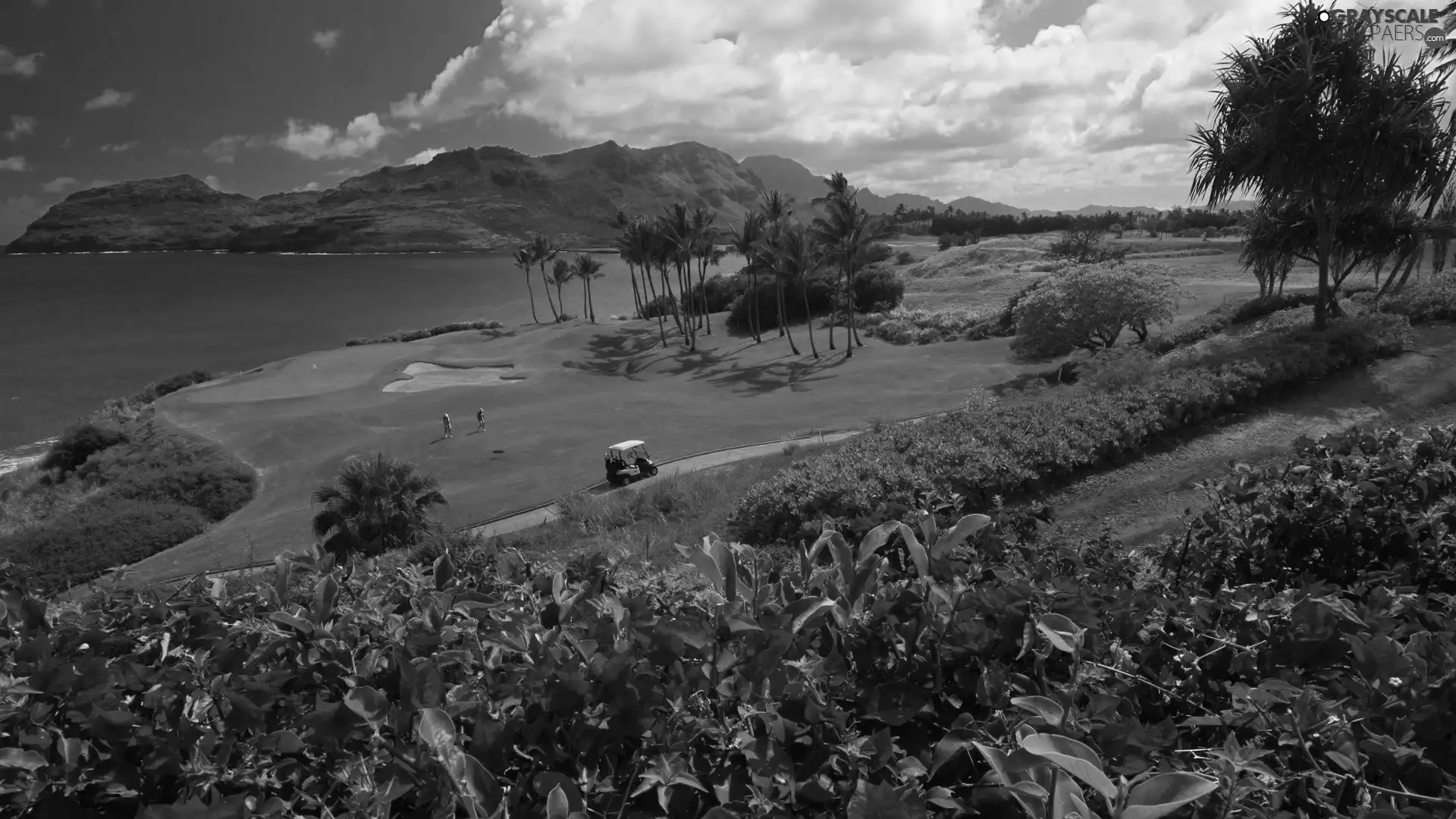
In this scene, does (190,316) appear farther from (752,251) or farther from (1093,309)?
(1093,309)

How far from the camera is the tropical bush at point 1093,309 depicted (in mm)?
28969

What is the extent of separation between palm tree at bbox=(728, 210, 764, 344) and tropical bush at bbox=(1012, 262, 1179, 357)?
2316 centimetres

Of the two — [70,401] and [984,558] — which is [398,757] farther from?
[70,401]

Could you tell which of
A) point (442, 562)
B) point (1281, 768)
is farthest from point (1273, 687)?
point (442, 562)

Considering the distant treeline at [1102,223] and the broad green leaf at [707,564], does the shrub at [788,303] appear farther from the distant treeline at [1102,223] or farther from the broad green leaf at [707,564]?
the broad green leaf at [707,564]

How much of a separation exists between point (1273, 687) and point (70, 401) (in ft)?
219

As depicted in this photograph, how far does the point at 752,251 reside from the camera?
173ft

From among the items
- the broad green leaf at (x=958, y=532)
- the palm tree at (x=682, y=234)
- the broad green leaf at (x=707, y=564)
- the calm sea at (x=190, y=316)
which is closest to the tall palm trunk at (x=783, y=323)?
the palm tree at (x=682, y=234)

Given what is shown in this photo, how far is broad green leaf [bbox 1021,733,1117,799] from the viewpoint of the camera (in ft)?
4.52

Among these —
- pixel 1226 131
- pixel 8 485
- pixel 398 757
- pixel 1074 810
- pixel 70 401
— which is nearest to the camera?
pixel 1074 810

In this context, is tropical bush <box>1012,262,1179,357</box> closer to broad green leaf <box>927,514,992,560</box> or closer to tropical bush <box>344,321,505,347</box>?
broad green leaf <box>927,514,992,560</box>

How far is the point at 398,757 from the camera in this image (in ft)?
5.77

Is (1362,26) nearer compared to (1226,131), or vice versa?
(1362,26)

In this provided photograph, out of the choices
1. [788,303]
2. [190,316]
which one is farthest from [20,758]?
[190,316]
